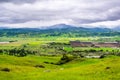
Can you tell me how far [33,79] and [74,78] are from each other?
9337 millimetres

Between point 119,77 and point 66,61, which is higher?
point 119,77

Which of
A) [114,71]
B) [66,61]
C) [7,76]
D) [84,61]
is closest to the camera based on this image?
[114,71]

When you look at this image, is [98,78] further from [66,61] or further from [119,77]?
[66,61]

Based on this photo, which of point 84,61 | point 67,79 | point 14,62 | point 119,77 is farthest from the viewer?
point 84,61

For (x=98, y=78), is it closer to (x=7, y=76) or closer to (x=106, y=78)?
(x=106, y=78)

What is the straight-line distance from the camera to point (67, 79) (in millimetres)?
54031

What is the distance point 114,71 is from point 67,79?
12.1 metres

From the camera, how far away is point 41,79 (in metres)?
56.1

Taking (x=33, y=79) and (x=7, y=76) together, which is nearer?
(x=33, y=79)

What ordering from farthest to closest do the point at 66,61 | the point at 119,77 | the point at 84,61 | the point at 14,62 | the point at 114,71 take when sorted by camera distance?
1. the point at 66,61
2. the point at 84,61
3. the point at 14,62
4. the point at 114,71
5. the point at 119,77

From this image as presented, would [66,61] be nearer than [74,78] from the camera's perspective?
No

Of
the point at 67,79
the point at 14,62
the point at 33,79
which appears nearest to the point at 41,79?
the point at 33,79

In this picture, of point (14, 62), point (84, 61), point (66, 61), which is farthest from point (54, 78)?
point (66, 61)

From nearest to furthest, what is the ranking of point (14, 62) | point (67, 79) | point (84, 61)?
point (67, 79), point (14, 62), point (84, 61)
